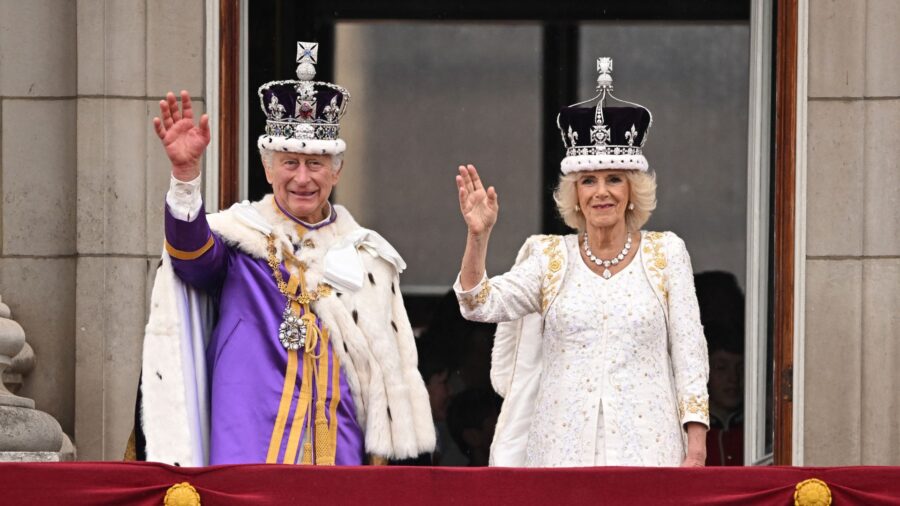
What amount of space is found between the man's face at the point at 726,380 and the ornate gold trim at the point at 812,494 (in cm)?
298

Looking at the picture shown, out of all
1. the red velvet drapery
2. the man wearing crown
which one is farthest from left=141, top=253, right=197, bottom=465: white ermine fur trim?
the red velvet drapery

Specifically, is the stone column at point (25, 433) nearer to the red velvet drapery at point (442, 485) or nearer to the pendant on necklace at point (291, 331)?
the pendant on necklace at point (291, 331)

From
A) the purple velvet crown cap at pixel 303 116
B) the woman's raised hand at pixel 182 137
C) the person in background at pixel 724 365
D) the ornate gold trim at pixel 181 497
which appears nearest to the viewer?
the ornate gold trim at pixel 181 497

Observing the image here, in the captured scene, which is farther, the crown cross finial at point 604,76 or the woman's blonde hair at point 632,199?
the crown cross finial at point 604,76

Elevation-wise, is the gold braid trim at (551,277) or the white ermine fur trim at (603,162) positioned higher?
the white ermine fur trim at (603,162)

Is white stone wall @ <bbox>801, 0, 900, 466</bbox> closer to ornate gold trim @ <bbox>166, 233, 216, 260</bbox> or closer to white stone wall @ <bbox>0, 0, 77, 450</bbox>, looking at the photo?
ornate gold trim @ <bbox>166, 233, 216, 260</bbox>

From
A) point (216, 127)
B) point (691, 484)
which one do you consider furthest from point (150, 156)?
point (691, 484)

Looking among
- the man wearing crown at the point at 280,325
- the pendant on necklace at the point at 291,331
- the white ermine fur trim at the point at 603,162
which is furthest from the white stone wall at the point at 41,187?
the white ermine fur trim at the point at 603,162

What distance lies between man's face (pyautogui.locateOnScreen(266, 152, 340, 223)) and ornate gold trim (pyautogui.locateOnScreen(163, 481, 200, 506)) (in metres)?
1.30

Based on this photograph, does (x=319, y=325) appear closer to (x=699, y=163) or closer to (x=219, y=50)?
(x=219, y=50)

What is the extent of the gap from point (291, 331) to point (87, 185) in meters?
1.94

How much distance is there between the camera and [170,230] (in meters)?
5.73

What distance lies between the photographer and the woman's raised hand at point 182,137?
566cm

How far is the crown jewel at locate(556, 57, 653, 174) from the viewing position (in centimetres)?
603
